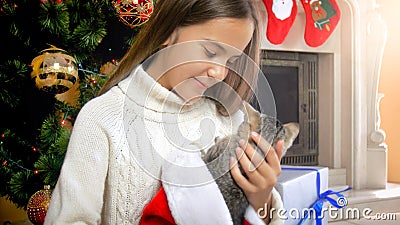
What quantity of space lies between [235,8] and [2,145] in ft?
2.35

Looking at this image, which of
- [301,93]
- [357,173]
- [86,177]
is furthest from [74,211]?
[357,173]

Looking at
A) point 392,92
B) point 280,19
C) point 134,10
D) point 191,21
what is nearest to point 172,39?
point 191,21

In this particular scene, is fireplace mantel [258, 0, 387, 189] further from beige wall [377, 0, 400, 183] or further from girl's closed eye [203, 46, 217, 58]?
girl's closed eye [203, 46, 217, 58]

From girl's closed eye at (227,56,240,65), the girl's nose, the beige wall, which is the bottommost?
the beige wall

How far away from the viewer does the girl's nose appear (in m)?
0.23

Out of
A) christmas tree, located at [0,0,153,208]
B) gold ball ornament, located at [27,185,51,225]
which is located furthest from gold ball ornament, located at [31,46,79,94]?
gold ball ornament, located at [27,185,51,225]

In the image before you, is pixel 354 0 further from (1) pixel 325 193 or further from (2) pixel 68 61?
(1) pixel 325 193

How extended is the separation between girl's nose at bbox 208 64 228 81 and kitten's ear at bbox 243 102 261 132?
2 centimetres

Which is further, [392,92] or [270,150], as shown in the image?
[392,92]

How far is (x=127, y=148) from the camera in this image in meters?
0.25

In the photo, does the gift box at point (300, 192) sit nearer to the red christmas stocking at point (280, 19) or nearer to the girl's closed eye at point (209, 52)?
the girl's closed eye at point (209, 52)

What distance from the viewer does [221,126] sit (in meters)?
0.25

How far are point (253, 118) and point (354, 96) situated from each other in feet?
4.62

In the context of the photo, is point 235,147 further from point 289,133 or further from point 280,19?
point 280,19
